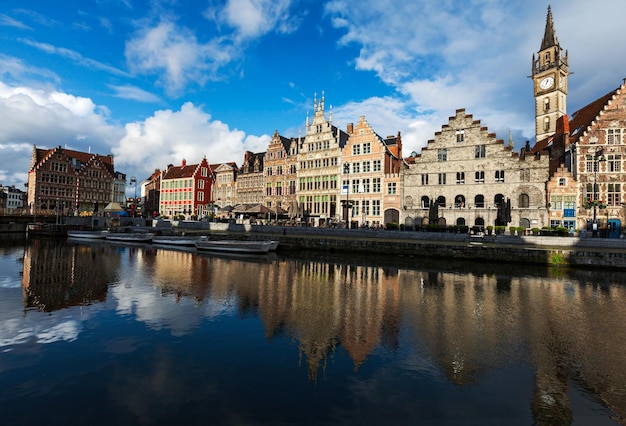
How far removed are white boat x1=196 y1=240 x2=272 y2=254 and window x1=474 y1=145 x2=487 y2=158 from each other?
2914 centimetres

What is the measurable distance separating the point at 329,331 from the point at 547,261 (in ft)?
72.8

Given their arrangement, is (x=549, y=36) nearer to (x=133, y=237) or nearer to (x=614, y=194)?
(x=614, y=194)

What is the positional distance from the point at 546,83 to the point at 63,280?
278 feet

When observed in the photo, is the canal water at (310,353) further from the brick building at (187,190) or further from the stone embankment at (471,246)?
the brick building at (187,190)

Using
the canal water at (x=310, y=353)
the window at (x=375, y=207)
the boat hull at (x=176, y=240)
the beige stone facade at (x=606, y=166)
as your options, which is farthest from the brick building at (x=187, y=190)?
the beige stone facade at (x=606, y=166)

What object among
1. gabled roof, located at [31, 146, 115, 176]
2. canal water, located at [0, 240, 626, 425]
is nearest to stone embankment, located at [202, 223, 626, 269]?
canal water, located at [0, 240, 626, 425]

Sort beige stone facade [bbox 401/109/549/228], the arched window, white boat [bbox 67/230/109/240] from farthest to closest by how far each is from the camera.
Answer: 1. white boat [bbox 67/230/109/240]
2. the arched window
3. beige stone facade [bbox 401/109/549/228]

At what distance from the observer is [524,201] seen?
40031 mm

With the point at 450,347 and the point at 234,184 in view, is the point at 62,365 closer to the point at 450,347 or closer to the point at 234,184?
the point at 450,347

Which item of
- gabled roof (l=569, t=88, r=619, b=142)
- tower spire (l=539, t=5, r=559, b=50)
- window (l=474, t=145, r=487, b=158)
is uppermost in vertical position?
tower spire (l=539, t=5, r=559, b=50)

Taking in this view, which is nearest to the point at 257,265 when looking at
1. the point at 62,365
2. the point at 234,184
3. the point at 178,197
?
the point at 62,365

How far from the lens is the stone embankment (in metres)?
24.7

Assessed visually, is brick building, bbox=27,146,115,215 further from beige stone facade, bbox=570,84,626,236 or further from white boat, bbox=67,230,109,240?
beige stone facade, bbox=570,84,626,236

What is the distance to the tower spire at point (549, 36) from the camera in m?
67.4
